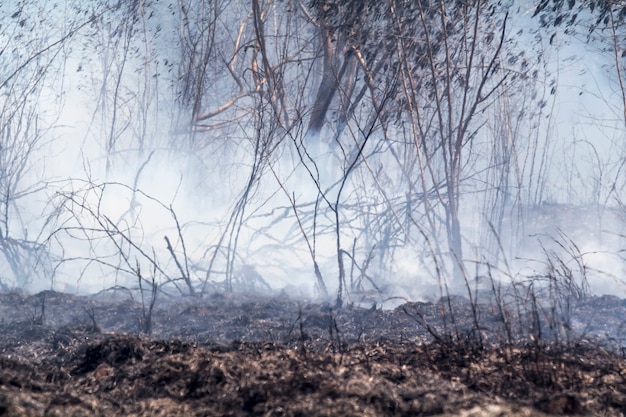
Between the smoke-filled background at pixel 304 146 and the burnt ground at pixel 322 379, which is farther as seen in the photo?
the smoke-filled background at pixel 304 146

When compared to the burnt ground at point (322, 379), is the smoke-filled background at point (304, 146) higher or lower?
higher

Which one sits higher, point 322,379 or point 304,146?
point 304,146

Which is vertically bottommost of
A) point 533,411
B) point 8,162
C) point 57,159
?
point 533,411

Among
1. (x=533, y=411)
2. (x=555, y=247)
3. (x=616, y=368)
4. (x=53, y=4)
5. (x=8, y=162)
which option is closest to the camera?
(x=533, y=411)

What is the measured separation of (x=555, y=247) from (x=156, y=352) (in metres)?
13.5

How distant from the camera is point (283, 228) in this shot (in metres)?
16.5

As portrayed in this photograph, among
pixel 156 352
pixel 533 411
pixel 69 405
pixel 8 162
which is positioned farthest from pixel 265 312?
pixel 8 162

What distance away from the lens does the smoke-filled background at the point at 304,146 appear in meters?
9.16

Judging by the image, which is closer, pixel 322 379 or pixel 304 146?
pixel 322 379

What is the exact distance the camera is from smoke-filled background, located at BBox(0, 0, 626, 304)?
916cm

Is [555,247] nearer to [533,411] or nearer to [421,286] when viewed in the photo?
[421,286]

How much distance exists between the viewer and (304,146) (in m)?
9.68

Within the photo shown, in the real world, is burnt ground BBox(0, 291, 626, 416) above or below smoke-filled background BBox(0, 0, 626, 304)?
below

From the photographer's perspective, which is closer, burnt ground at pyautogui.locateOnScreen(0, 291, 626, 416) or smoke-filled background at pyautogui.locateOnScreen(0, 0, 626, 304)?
burnt ground at pyautogui.locateOnScreen(0, 291, 626, 416)
